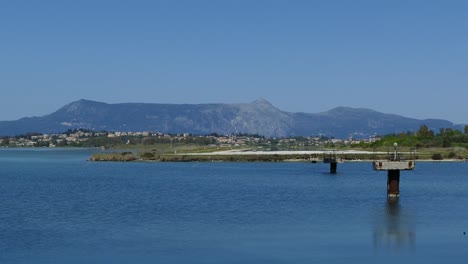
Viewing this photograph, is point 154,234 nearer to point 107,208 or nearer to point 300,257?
point 300,257

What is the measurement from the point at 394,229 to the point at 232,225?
1019cm

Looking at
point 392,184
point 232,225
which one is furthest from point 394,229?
point 392,184

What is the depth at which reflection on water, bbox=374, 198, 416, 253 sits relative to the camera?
4262 centimetres

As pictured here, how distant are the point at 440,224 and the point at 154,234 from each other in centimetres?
1906

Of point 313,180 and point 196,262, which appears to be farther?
point 313,180

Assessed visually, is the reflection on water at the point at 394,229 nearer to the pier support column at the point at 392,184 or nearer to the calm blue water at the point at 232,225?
the calm blue water at the point at 232,225

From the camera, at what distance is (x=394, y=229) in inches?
1953

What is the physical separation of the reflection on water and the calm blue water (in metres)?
0.07

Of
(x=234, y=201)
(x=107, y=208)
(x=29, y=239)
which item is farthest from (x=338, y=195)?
(x=29, y=239)

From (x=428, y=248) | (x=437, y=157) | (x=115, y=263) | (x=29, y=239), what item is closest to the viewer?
(x=115, y=263)

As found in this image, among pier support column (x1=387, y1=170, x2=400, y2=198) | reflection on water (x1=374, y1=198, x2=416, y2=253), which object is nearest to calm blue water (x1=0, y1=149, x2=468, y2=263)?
reflection on water (x1=374, y1=198, x2=416, y2=253)

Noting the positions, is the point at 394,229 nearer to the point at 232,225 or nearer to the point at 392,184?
the point at 232,225

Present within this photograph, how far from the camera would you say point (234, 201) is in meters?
69.9

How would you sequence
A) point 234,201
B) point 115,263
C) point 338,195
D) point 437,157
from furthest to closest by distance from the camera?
point 437,157
point 338,195
point 234,201
point 115,263
